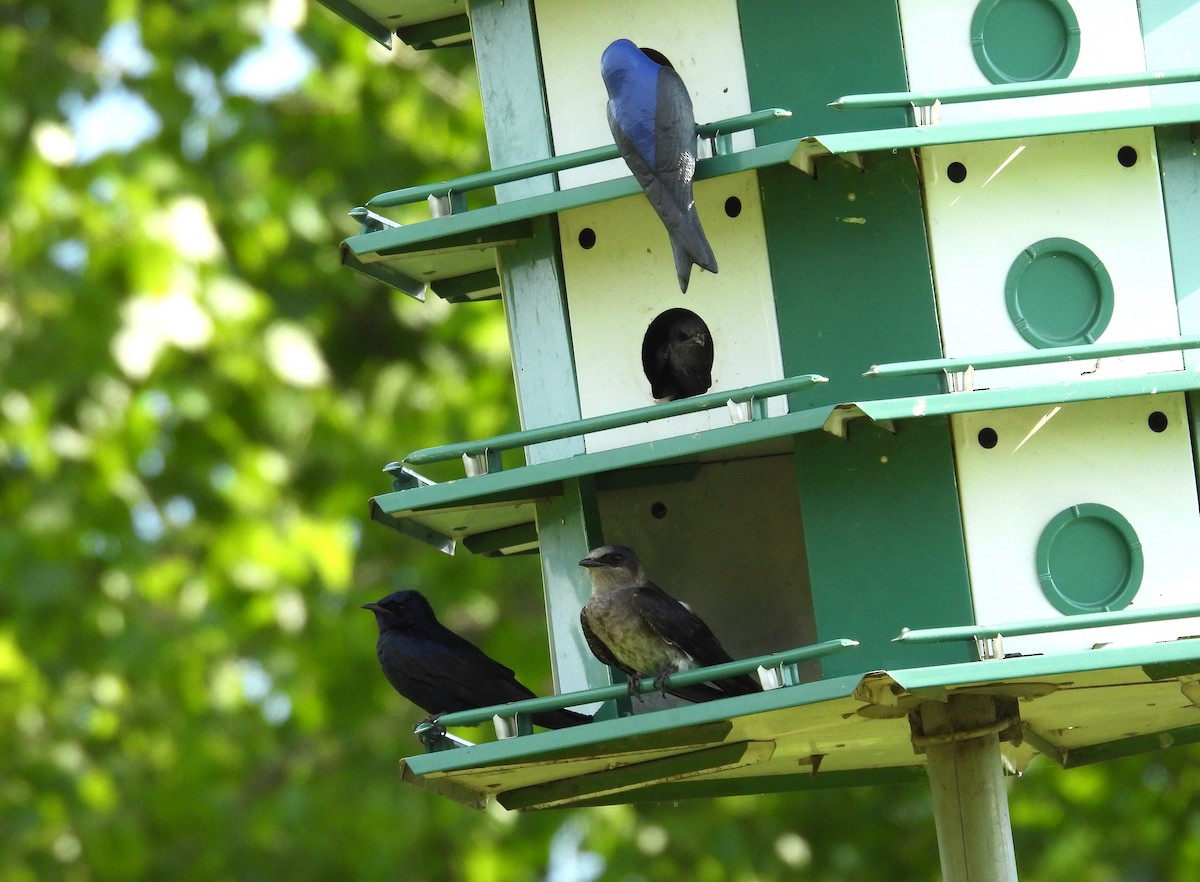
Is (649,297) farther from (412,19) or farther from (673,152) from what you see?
(412,19)

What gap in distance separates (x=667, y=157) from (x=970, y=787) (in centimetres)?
149

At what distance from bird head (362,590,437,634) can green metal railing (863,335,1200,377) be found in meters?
2.10

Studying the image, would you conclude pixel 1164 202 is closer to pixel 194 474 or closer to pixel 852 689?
pixel 852 689

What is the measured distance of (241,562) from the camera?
30.1 feet

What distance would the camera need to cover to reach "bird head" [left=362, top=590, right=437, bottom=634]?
5578 mm

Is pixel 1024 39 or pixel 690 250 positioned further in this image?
pixel 1024 39

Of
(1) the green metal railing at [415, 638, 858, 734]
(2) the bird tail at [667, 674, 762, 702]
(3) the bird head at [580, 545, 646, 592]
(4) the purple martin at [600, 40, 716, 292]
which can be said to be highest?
(4) the purple martin at [600, 40, 716, 292]

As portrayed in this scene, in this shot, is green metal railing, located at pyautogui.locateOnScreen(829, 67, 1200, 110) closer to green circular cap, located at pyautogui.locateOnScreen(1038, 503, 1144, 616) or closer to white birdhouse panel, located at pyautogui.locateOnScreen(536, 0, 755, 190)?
white birdhouse panel, located at pyautogui.locateOnScreen(536, 0, 755, 190)

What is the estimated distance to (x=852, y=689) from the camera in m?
3.66

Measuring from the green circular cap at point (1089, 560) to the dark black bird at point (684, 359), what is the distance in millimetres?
807

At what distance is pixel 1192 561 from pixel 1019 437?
1.43ft


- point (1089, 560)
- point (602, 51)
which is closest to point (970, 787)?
point (1089, 560)

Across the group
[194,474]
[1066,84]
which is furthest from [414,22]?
[194,474]

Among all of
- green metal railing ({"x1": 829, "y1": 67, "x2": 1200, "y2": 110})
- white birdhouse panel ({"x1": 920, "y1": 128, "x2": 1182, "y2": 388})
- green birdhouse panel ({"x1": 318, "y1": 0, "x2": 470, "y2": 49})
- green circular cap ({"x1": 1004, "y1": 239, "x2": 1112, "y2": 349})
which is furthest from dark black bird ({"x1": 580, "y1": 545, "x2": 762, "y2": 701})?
green birdhouse panel ({"x1": 318, "y1": 0, "x2": 470, "y2": 49})
